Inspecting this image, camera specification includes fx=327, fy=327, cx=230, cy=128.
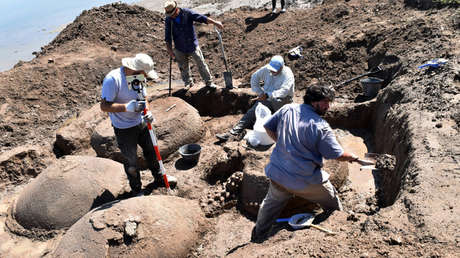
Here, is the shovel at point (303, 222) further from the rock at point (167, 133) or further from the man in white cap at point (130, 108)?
the rock at point (167, 133)

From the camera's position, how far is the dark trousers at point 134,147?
13.6ft

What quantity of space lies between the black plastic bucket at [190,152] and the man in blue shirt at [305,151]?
7.31 feet

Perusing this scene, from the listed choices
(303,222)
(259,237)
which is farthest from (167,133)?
(303,222)

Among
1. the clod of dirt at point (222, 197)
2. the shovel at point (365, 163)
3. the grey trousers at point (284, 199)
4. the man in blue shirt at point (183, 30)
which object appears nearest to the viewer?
the shovel at point (365, 163)

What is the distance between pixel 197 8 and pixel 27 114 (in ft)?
33.9

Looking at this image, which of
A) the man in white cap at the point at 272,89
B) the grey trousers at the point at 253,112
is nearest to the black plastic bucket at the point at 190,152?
the man in white cap at the point at 272,89

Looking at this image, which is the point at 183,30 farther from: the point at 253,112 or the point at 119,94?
the point at 119,94

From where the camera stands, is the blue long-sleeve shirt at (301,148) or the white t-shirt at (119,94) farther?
the white t-shirt at (119,94)

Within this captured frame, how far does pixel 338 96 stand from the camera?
22.0 feet

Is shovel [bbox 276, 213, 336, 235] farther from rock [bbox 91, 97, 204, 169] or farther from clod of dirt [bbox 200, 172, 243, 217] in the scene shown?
rock [bbox 91, 97, 204, 169]

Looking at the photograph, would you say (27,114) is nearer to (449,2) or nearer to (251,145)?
(251,145)

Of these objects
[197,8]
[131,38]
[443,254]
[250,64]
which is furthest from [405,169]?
[197,8]

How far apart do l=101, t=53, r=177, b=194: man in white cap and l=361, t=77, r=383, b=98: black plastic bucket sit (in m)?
4.08

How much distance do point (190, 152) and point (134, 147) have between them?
5.09 feet
